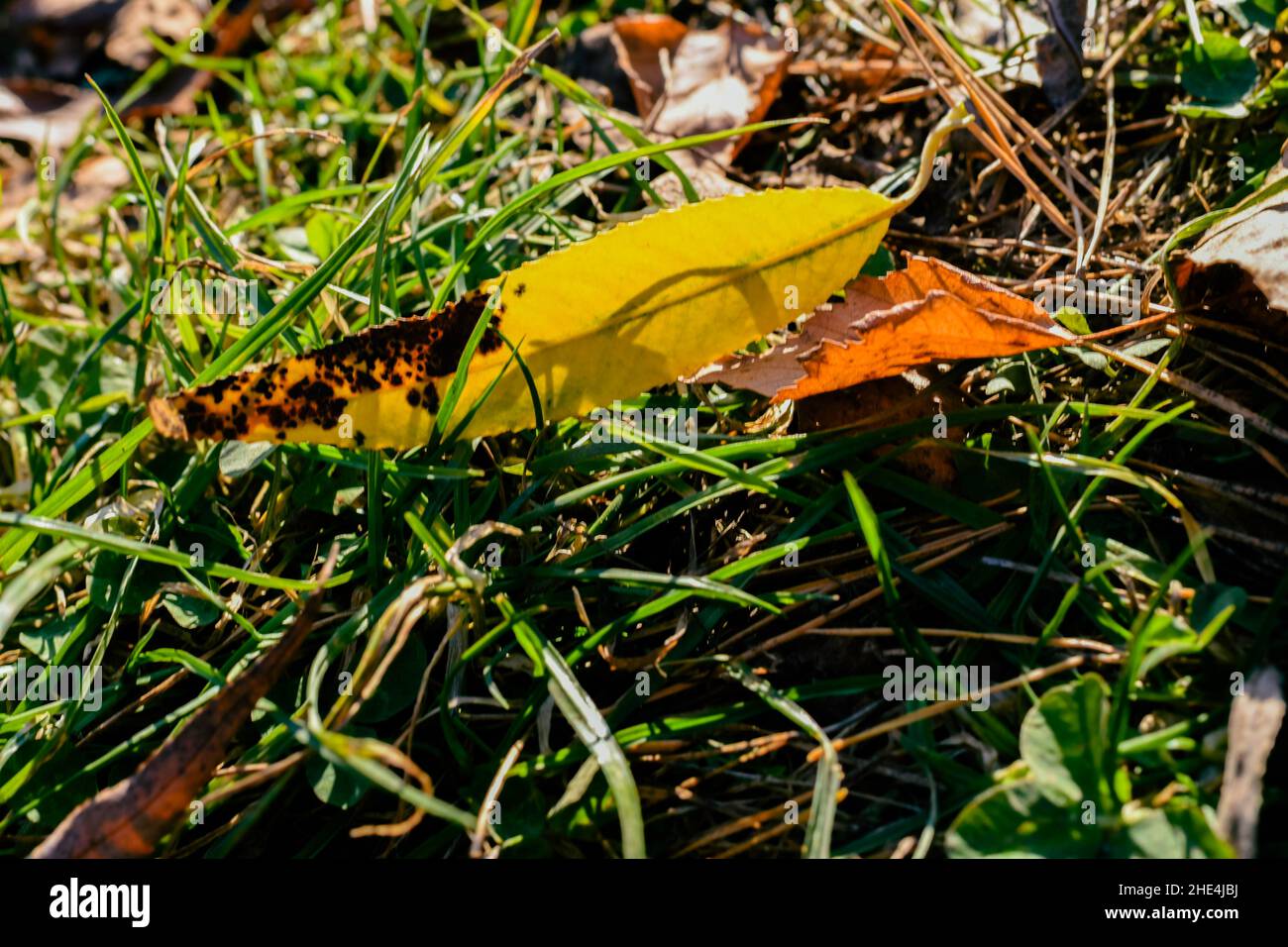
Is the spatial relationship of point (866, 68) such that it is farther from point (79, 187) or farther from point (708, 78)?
point (79, 187)

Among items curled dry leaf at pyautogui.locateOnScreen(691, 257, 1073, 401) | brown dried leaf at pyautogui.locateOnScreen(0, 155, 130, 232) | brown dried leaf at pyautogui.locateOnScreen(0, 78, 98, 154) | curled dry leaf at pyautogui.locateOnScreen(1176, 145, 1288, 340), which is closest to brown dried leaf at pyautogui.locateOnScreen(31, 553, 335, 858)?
curled dry leaf at pyautogui.locateOnScreen(691, 257, 1073, 401)

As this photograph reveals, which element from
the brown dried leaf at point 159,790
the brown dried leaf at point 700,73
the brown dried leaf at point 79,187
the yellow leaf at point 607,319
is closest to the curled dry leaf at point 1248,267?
the yellow leaf at point 607,319

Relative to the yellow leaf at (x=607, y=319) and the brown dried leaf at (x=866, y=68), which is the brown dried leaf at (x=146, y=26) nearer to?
the brown dried leaf at (x=866, y=68)

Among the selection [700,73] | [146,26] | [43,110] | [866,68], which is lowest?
[866,68]

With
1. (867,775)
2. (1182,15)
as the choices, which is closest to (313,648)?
(867,775)

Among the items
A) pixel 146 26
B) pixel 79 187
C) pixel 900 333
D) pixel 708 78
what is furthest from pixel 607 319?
pixel 146 26

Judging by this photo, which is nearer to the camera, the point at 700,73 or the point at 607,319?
the point at 607,319
